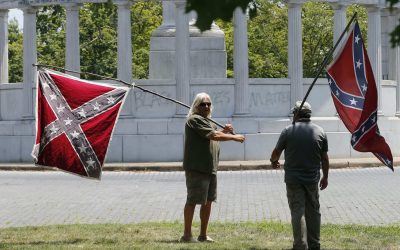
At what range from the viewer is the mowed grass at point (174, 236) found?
1156cm

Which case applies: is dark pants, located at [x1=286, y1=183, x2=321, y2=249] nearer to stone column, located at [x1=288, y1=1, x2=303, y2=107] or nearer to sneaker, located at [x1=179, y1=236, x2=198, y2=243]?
sneaker, located at [x1=179, y1=236, x2=198, y2=243]

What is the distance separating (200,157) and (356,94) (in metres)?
1.97

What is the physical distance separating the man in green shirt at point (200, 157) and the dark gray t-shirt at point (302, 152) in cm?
108

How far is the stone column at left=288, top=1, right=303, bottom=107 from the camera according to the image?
97.1 ft

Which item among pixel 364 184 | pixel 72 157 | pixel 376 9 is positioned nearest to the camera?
pixel 72 157

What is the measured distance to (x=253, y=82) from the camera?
97.0ft

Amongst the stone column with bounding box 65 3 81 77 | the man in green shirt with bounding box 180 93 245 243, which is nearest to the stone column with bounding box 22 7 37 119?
the stone column with bounding box 65 3 81 77

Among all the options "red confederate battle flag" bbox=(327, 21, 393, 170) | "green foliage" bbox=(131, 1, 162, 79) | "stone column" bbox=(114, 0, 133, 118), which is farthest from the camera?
"green foliage" bbox=(131, 1, 162, 79)

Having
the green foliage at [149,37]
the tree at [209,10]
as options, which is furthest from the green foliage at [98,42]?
the tree at [209,10]

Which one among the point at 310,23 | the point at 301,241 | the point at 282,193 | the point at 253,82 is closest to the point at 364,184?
the point at 282,193

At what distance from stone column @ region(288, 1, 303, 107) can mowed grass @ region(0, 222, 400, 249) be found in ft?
52.3

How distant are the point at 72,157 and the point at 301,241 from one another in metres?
3.67

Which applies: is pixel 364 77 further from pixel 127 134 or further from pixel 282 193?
pixel 127 134

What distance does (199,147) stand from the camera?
1180cm
